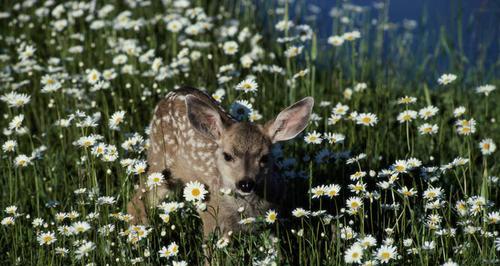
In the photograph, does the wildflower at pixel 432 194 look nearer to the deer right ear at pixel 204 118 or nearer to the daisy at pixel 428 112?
the daisy at pixel 428 112

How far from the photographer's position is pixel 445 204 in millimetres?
4574

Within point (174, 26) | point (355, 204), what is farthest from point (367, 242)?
point (174, 26)

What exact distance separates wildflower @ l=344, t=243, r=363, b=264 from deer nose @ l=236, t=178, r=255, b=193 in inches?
34.4

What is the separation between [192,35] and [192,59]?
802mm

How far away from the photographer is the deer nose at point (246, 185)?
4.58 metres

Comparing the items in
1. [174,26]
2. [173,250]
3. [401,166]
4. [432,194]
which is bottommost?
[173,250]

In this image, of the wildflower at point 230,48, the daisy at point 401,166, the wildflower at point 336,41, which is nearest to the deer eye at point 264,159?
the daisy at point 401,166

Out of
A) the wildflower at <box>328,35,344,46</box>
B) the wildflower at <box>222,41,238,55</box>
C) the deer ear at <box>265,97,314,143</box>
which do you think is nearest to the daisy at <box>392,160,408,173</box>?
the deer ear at <box>265,97,314,143</box>

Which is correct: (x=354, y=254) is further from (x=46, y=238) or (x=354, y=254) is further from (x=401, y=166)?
(x=46, y=238)

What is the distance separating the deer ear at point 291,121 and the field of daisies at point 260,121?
0.81 feet

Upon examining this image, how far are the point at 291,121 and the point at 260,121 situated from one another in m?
1.22

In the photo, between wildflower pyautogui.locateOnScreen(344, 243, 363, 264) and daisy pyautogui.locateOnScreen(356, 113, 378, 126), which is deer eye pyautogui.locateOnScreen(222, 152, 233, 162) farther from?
wildflower pyautogui.locateOnScreen(344, 243, 363, 264)

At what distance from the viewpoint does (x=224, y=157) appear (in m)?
4.95

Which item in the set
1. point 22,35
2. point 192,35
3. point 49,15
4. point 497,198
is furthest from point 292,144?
point 49,15
